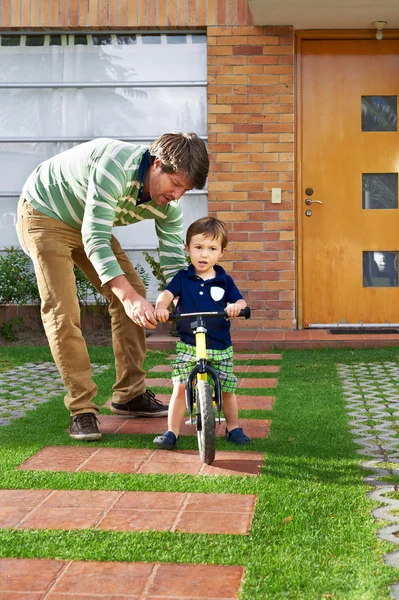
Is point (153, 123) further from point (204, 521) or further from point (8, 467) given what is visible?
point (204, 521)

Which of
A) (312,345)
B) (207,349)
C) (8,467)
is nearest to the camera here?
(8,467)

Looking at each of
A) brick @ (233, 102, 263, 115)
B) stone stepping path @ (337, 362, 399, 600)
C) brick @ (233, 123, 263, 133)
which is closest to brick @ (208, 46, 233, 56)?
brick @ (233, 102, 263, 115)

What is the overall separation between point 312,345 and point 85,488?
4.76 meters

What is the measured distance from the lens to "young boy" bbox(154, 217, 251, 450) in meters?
4.14

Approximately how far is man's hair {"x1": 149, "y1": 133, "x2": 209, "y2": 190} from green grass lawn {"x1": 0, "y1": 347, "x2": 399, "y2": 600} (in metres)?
1.29

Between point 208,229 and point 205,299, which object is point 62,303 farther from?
point 208,229

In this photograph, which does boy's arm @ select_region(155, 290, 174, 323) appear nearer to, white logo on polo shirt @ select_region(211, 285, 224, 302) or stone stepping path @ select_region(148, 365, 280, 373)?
white logo on polo shirt @ select_region(211, 285, 224, 302)

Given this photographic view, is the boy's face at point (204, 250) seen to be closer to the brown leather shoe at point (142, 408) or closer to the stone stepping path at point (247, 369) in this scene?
the brown leather shoe at point (142, 408)

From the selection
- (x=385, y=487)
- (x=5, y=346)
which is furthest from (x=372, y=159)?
(x=385, y=487)

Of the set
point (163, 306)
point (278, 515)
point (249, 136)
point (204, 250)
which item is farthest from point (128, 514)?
point (249, 136)

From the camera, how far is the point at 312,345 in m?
8.02

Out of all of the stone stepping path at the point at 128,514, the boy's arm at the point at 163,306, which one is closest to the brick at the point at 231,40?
the stone stepping path at the point at 128,514

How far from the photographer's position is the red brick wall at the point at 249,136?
Result: 877 centimetres

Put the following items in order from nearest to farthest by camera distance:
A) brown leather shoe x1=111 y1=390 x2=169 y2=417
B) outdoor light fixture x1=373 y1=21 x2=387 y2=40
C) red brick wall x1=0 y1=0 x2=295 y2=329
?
brown leather shoe x1=111 y1=390 x2=169 y2=417 < outdoor light fixture x1=373 y1=21 x2=387 y2=40 < red brick wall x1=0 y1=0 x2=295 y2=329
